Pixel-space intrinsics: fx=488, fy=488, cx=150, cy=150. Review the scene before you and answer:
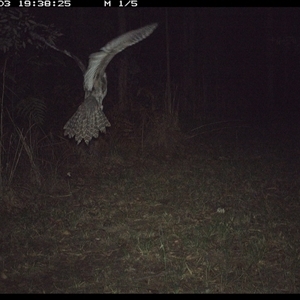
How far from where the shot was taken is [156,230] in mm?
6199

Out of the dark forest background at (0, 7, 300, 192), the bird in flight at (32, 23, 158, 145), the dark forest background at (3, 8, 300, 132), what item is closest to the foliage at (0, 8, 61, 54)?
the dark forest background at (0, 7, 300, 192)

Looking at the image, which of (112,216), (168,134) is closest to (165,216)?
(112,216)

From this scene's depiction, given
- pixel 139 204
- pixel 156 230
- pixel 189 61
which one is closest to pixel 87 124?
pixel 139 204

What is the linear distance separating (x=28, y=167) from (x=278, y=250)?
14.7 ft

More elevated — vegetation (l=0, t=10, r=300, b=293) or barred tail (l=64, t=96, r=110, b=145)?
barred tail (l=64, t=96, r=110, b=145)

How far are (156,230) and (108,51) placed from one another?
2.68 metres

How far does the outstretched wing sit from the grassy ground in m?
1.72

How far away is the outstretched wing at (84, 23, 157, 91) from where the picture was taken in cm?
662

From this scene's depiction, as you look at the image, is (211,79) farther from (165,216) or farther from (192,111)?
(165,216)

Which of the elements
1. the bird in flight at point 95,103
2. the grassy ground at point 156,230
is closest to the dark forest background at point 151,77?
the bird in flight at point 95,103

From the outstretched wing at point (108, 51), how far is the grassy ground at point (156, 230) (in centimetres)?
172

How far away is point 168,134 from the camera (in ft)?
34.1

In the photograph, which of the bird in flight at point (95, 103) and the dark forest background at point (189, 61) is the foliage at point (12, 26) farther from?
the dark forest background at point (189, 61)

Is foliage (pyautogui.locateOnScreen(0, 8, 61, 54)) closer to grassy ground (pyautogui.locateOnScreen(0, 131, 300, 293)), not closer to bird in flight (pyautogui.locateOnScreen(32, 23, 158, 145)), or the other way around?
bird in flight (pyautogui.locateOnScreen(32, 23, 158, 145))
